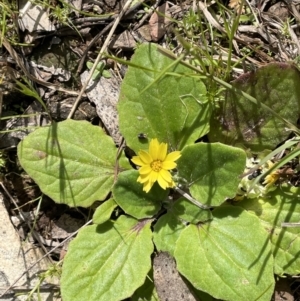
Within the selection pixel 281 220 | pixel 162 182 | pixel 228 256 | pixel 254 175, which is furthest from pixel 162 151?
pixel 281 220

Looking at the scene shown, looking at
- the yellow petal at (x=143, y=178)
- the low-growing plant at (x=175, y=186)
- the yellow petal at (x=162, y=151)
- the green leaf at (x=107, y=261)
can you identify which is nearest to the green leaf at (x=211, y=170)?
the low-growing plant at (x=175, y=186)

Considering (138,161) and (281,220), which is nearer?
(138,161)

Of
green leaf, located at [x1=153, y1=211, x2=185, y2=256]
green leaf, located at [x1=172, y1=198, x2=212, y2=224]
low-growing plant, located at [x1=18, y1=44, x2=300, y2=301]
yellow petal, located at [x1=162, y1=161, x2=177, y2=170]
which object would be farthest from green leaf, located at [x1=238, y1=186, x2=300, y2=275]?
yellow petal, located at [x1=162, y1=161, x2=177, y2=170]

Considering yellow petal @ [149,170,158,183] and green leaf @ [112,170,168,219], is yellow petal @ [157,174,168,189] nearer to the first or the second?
yellow petal @ [149,170,158,183]

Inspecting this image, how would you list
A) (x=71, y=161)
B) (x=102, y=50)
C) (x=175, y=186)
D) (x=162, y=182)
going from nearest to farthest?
(x=162, y=182), (x=175, y=186), (x=71, y=161), (x=102, y=50)

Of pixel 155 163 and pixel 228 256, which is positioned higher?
pixel 155 163

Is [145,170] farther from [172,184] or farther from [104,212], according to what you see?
[104,212]

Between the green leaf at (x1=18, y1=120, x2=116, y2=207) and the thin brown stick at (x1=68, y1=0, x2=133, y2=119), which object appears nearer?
the green leaf at (x1=18, y1=120, x2=116, y2=207)
